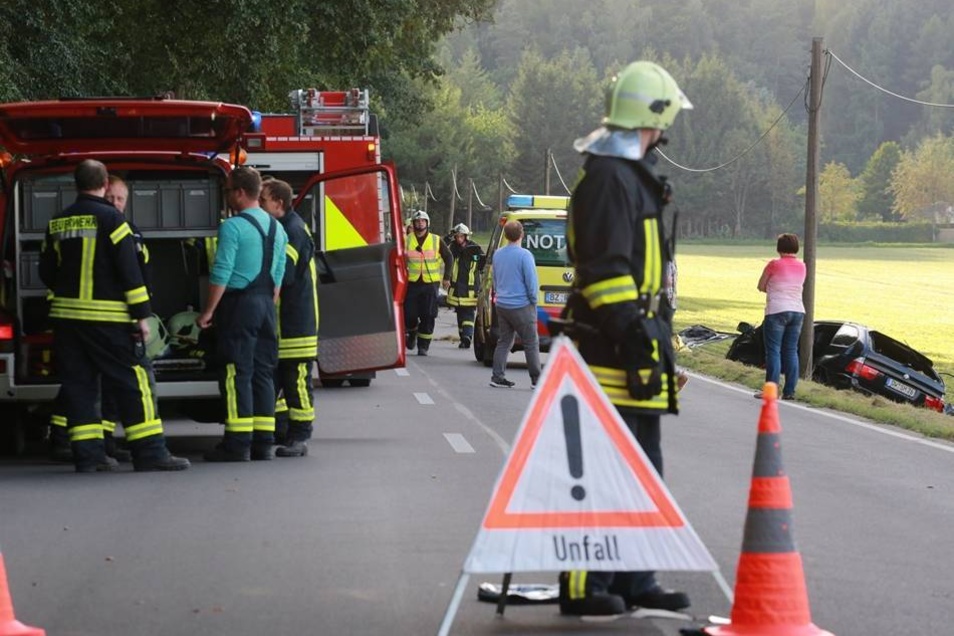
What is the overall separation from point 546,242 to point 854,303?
37.1 meters

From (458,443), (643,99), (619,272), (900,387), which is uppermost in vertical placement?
(643,99)

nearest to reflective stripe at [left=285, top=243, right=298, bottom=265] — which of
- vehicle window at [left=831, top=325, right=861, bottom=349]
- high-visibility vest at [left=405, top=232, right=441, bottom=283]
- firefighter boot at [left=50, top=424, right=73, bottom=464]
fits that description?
firefighter boot at [left=50, top=424, right=73, bottom=464]

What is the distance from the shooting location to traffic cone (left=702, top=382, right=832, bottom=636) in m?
5.74

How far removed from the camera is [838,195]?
166m

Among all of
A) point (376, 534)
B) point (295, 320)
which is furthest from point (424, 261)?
point (376, 534)

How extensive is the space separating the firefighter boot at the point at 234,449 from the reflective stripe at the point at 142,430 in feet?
2.03

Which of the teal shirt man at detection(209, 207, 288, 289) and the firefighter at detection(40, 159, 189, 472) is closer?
the firefighter at detection(40, 159, 189, 472)

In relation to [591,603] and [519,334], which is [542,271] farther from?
[591,603]

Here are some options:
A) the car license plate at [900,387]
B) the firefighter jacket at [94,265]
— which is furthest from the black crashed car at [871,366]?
the firefighter jacket at [94,265]

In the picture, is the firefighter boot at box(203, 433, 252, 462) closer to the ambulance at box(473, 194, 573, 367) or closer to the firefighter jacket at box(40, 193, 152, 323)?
the firefighter jacket at box(40, 193, 152, 323)

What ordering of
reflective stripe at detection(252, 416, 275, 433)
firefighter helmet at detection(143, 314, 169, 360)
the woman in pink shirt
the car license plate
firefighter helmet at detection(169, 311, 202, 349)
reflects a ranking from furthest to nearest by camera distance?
the car license plate
the woman in pink shirt
firefighter helmet at detection(169, 311, 202, 349)
reflective stripe at detection(252, 416, 275, 433)
firefighter helmet at detection(143, 314, 169, 360)

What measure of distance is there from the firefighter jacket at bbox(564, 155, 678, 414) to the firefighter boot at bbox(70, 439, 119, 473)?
5.11 meters

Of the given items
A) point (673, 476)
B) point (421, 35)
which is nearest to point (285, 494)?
point (673, 476)

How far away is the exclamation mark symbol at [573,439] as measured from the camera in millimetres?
5832
